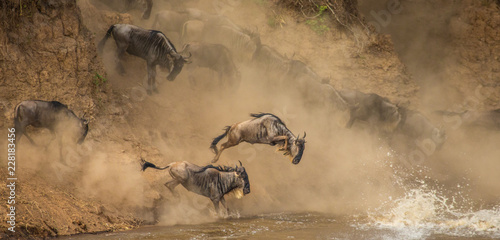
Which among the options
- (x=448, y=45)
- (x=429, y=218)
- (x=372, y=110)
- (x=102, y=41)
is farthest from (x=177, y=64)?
(x=448, y=45)

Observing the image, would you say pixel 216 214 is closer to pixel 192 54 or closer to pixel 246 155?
pixel 246 155

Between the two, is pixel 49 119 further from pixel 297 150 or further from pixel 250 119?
pixel 297 150

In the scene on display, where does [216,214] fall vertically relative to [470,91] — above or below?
below

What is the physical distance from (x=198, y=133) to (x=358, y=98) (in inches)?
181

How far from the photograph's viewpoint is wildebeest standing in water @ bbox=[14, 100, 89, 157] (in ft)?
30.8

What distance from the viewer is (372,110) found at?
47.6ft

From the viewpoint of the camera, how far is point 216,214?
1013cm

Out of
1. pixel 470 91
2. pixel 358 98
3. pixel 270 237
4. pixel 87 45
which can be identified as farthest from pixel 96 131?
pixel 470 91

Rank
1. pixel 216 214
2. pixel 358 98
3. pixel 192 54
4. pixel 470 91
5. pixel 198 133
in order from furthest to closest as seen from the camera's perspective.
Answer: pixel 470 91, pixel 358 98, pixel 192 54, pixel 198 133, pixel 216 214

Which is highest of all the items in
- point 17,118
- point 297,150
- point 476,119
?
point 476,119

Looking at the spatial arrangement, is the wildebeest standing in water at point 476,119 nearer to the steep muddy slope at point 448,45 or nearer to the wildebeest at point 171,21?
the steep muddy slope at point 448,45

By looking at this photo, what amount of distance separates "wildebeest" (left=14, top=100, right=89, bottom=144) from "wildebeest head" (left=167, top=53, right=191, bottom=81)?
2.78 meters

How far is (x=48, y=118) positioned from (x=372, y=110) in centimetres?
814

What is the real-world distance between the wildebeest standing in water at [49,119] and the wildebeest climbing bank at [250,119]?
0.08 ft
